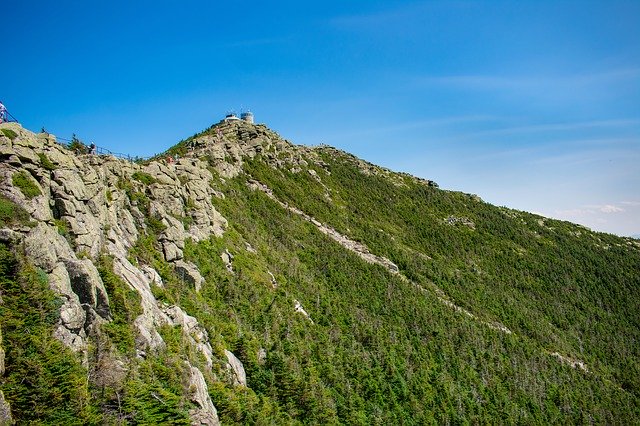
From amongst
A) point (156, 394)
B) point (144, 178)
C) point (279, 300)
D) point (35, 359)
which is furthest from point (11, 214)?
point (279, 300)

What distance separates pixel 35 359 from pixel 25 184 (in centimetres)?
1290

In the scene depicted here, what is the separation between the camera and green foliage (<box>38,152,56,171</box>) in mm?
28828

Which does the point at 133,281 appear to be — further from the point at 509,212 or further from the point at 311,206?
the point at 509,212

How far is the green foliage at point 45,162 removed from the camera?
28.8 meters

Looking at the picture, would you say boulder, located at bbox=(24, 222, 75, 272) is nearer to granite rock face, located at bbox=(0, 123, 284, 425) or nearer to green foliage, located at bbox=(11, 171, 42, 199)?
granite rock face, located at bbox=(0, 123, 284, 425)

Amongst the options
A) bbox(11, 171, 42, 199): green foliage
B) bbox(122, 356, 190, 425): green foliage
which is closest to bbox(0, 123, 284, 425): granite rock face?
bbox(11, 171, 42, 199): green foliage

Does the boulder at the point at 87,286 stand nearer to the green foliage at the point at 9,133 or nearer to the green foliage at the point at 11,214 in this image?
the green foliage at the point at 11,214

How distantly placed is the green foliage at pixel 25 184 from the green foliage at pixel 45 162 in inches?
85.9

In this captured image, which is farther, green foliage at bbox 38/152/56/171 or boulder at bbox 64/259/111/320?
green foliage at bbox 38/152/56/171

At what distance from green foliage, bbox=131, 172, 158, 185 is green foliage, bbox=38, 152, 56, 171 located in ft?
60.3

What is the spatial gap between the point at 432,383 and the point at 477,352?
1932cm

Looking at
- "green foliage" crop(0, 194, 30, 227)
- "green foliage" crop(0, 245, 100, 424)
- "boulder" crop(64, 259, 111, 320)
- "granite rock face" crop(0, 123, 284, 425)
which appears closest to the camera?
"green foliage" crop(0, 245, 100, 424)

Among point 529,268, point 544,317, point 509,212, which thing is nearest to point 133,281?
point 544,317

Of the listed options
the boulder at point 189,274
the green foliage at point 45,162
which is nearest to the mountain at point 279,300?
the boulder at point 189,274
